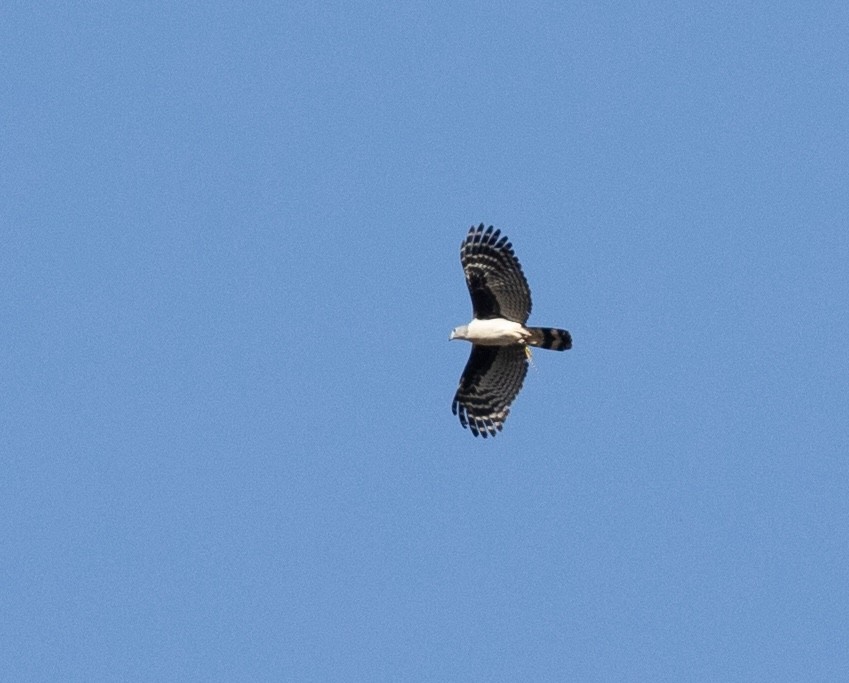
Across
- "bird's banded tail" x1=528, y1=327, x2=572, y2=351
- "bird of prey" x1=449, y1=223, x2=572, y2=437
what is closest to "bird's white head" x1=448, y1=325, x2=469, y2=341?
"bird of prey" x1=449, y1=223, x2=572, y2=437

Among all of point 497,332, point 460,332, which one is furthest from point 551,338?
point 460,332

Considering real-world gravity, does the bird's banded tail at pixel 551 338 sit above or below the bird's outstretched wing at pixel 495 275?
below

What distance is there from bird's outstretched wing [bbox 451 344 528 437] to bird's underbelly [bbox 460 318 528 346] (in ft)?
1.38

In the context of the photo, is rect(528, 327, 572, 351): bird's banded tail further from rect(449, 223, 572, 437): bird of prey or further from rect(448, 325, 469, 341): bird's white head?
rect(448, 325, 469, 341): bird's white head

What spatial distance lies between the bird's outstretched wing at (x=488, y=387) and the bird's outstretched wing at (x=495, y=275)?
0.79 m

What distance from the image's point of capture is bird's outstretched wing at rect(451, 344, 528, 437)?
30.6 m

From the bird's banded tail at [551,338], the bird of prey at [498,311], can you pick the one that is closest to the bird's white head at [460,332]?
the bird of prey at [498,311]

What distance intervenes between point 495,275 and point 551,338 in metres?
1.32

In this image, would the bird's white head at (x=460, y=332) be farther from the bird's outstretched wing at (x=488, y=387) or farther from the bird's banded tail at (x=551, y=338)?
the bird's banded tail at (x=551, y=338)

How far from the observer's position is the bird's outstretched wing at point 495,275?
29881 millimetres

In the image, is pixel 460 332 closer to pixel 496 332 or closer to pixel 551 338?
pixel 496 332

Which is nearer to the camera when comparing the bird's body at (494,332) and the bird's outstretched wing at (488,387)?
the bird's body at (494,332)

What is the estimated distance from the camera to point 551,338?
29.8m

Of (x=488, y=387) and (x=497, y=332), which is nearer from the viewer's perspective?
(x=497, y=332)
